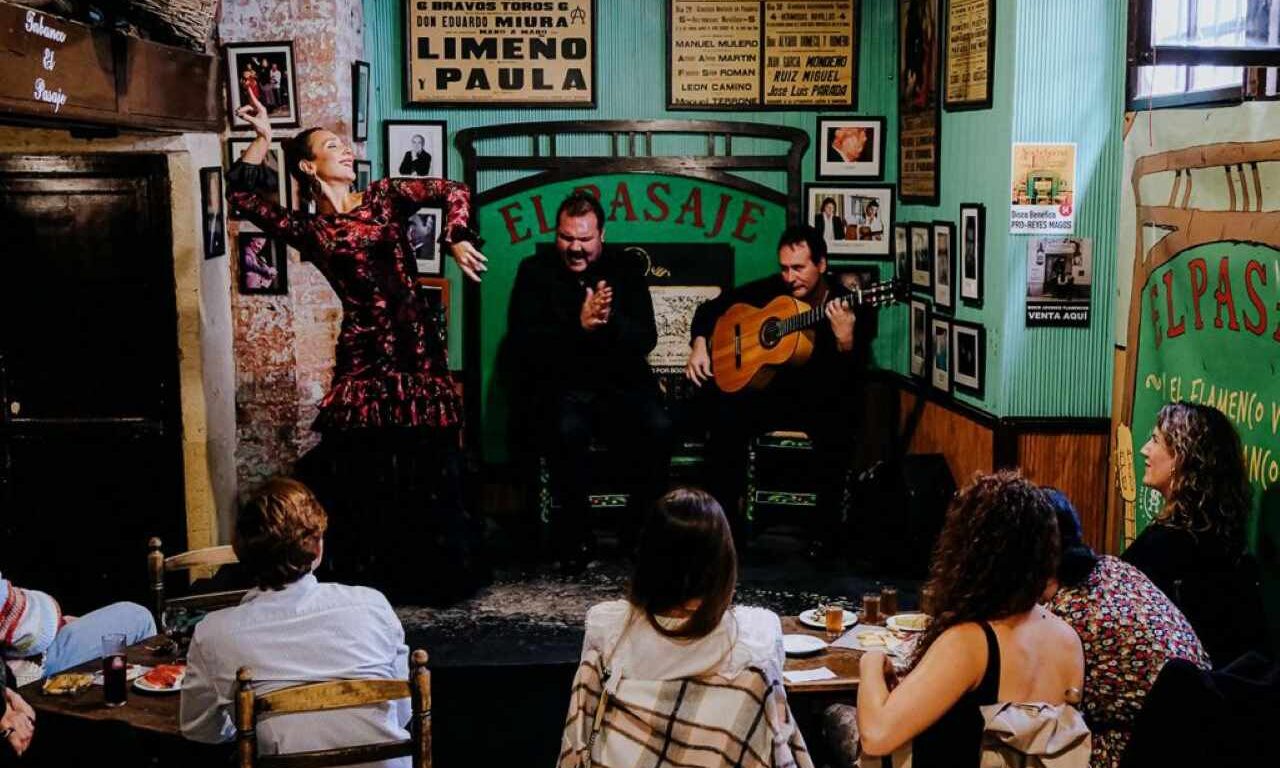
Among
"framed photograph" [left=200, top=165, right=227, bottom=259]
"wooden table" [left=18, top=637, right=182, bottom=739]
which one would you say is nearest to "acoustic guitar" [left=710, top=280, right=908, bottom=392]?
"framed photograph" [left=200, top=165, right=227, bottom=259]

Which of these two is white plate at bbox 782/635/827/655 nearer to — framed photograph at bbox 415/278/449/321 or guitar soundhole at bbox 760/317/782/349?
guitar soundhole at bbox 760/317/782/349

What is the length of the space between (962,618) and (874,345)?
13.8ft

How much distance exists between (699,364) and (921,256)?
1.23 meters

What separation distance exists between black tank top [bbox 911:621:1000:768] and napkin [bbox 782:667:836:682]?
22.8 inches

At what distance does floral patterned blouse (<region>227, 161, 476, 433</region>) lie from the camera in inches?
193

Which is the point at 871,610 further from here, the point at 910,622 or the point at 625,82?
the point at 625,82

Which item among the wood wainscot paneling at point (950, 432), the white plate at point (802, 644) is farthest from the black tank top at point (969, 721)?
the wood wainscot paneling at point (950, 432)

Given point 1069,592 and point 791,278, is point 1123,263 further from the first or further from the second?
point 1069,592

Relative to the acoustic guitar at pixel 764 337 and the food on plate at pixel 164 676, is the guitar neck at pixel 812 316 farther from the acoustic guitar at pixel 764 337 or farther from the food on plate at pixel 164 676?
the food on plate at pixel 164 676

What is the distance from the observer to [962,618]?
2.70 meters

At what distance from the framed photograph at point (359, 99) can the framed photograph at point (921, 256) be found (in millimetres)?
2704

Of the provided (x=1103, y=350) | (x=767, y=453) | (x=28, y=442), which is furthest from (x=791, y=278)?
(x=28, y=442)

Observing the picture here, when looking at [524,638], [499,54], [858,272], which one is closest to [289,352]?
[499,54]

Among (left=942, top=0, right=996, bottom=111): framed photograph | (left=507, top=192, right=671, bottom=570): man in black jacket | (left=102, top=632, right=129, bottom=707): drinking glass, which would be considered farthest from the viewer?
(left=507, top=192, right=671, bottom=570): man in black jacket
